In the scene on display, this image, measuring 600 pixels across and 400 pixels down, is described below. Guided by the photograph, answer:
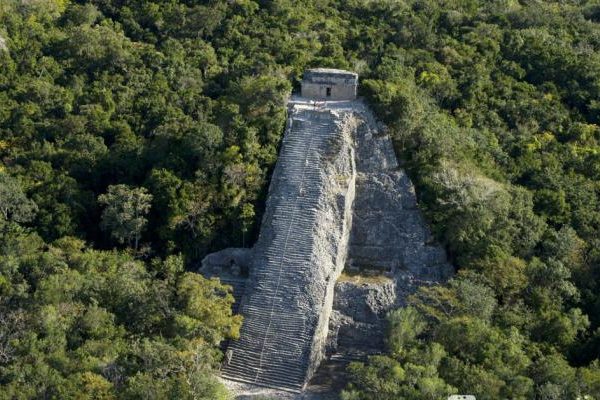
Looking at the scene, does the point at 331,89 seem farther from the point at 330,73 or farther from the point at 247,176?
the point at 247,176

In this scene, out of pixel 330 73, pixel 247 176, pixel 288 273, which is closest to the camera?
pixel 288 273

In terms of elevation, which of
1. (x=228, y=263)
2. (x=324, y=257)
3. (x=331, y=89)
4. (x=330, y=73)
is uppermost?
(x=330, y=73)

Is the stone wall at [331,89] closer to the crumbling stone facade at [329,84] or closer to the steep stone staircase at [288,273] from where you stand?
the crumbling stone facade at [329,84]

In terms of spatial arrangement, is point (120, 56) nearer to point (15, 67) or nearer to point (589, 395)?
point (15, 67)

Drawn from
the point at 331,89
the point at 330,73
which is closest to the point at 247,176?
the point at 331,89

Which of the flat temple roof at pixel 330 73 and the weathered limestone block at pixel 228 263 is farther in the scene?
the flat temple roof at pixel 330 73

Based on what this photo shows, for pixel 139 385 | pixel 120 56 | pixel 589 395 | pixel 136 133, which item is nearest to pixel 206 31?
pixel 120 56

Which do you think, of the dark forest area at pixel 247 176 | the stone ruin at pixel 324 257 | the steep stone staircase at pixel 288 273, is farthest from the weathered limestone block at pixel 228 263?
the steep stone staircase at pixel 288 273

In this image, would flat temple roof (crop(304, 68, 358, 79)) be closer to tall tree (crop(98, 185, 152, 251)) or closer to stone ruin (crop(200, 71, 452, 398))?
stone ruin (crop(200, 71, 452, 398))
